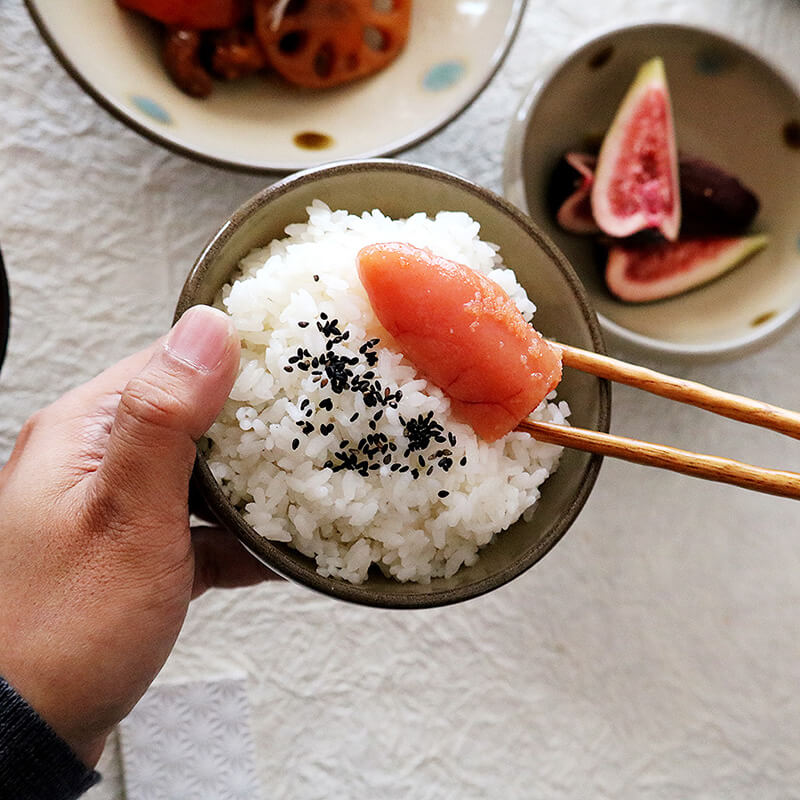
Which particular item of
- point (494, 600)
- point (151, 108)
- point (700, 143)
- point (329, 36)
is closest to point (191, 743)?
point (494, 600)

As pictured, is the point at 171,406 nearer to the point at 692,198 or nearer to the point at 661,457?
the point at 661,457

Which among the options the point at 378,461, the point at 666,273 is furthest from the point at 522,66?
the point at 378,461

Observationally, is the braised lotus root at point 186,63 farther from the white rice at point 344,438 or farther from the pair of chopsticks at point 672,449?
the pair of chopsticks at point 672,449

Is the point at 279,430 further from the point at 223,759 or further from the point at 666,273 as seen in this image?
the point at 666,273

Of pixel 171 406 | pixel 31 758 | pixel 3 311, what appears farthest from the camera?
pixel 3 311

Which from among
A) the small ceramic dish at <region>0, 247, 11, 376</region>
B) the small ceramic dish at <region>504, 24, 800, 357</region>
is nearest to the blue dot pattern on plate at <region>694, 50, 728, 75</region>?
the small ceramic dish at <region>504, 24, 800, 357</region>

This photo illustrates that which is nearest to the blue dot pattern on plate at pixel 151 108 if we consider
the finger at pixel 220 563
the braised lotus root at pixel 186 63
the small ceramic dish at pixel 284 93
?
the small ceramic dish at pixel 284 93
